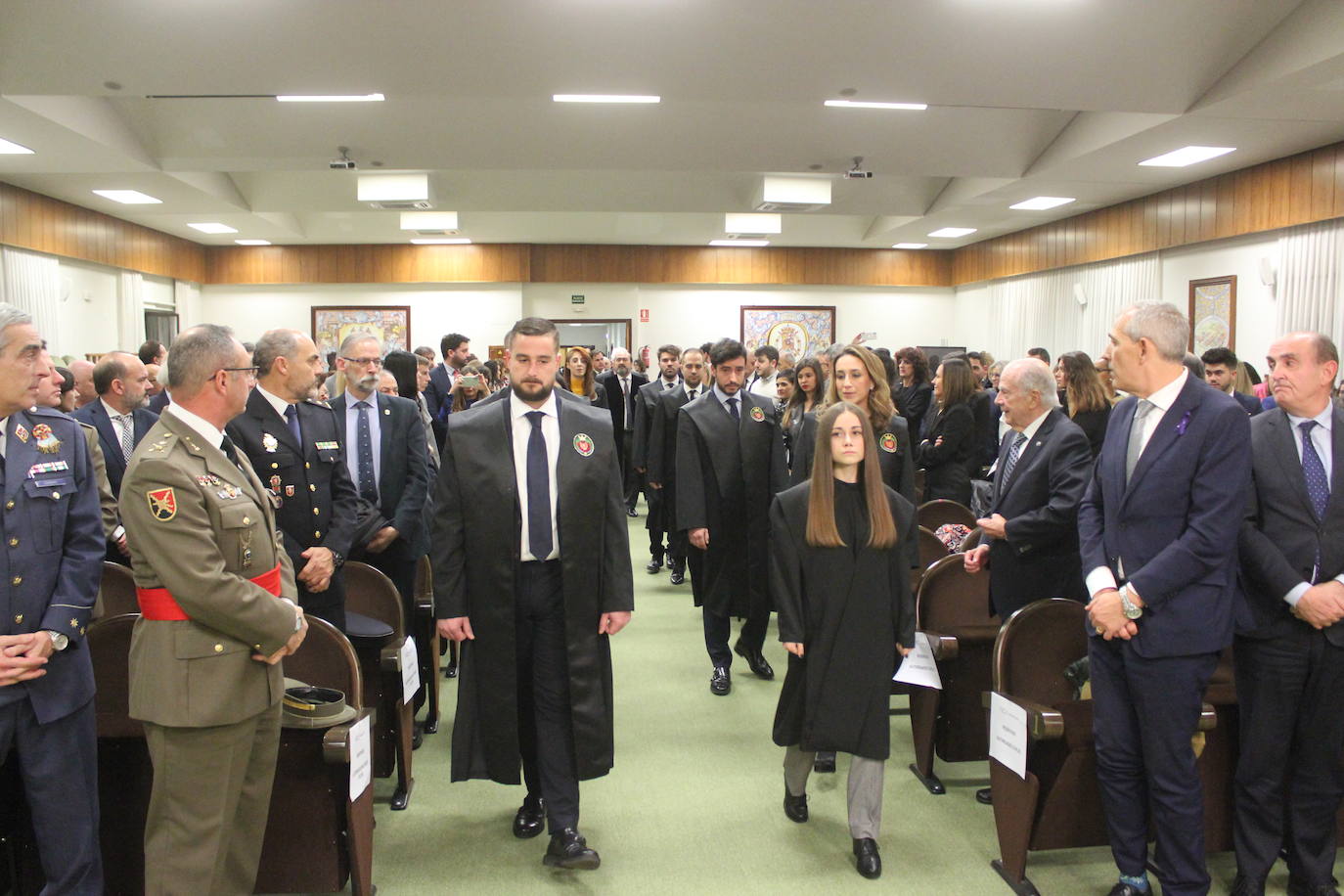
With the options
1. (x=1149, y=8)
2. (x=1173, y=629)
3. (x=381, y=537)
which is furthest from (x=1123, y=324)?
(x=1149, y=8)

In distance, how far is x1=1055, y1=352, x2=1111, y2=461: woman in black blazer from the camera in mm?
4273

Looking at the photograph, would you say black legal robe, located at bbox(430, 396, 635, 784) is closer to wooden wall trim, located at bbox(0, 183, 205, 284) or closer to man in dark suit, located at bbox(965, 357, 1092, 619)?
man in dark suit, located at bbox(965, 357, 1092, 619)

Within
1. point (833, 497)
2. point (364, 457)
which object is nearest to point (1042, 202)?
point (833, 497)

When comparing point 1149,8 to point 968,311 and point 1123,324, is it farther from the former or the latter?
point 968,311

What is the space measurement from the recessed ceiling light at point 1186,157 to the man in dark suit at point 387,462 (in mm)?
7291

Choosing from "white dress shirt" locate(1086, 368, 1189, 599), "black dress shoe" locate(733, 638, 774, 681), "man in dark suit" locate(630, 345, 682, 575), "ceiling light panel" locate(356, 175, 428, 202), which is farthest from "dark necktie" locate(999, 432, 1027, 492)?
"ceiling light panel" locate(356, 175, 428, 202)

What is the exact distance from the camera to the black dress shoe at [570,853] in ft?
9.51

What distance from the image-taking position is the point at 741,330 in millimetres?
14695

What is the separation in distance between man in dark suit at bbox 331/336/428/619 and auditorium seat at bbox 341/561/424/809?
0.86ft

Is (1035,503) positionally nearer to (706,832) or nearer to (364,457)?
(706,832)

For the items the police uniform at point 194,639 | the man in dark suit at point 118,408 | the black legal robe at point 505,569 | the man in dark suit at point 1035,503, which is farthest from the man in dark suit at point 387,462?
the man in dark suit at point 1035,503

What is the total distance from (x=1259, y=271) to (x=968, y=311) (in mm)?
6322

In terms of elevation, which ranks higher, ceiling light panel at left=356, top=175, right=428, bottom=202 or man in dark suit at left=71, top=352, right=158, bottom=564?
ceiling light panel at left=356, top=175, right=428, bottom=202

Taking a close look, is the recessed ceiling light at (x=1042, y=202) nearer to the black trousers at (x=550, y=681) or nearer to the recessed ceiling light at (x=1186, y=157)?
the recessed ceiling light at (x=1186, y=157)
